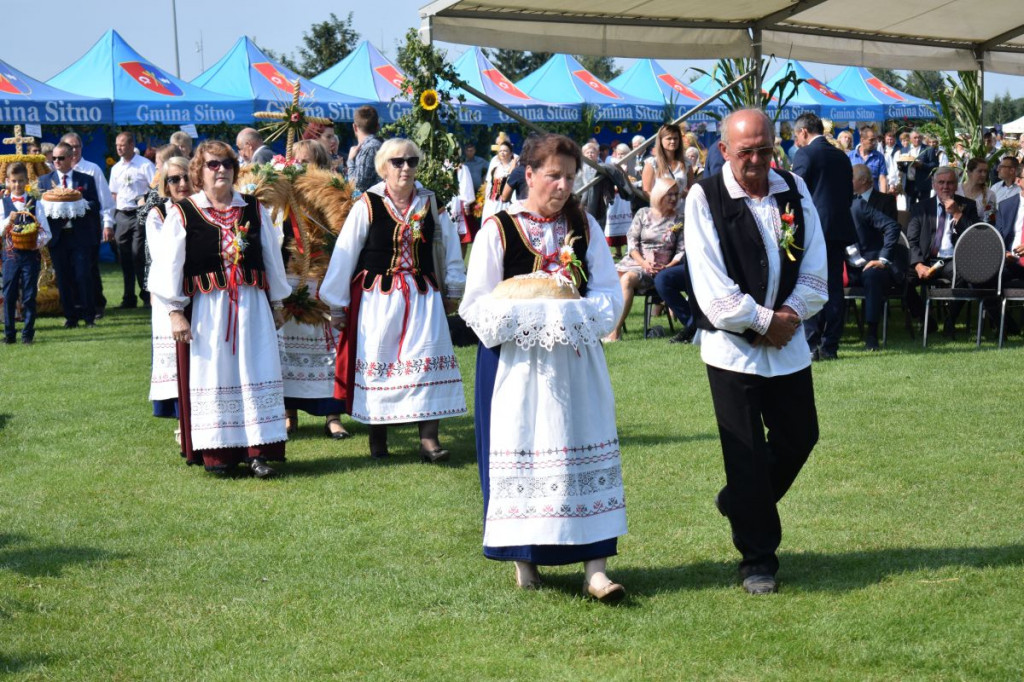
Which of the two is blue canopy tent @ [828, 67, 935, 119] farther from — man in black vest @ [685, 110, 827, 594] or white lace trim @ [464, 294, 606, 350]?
white lace trim @ [464, 294, 606, 350]

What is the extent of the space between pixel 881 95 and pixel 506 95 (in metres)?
12.2

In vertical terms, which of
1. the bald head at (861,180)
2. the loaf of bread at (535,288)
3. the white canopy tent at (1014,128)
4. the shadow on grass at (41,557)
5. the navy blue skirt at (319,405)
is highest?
the white canopy tent at (1014,128)

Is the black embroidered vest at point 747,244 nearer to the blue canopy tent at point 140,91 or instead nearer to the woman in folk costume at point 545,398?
the woman in folk costume at point 545,398

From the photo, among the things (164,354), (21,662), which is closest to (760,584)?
(21,662)

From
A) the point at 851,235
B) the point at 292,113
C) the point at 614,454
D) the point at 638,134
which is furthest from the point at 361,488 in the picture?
the point at 638,134

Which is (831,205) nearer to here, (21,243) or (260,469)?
(260,469)

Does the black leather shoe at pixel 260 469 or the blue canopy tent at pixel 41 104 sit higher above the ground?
the blue canopy tent at pixel 41 104

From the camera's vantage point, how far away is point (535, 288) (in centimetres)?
504

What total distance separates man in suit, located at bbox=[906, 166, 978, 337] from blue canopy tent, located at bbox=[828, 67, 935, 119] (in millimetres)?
21396

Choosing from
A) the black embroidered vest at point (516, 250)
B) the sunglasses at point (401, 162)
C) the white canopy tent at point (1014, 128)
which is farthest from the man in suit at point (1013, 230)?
the white canopy tent at point (1014, 128)

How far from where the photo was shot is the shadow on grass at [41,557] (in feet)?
19.0

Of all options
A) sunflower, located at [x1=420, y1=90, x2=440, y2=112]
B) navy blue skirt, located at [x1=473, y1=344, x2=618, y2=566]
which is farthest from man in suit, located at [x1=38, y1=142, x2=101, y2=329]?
navy blue skirt, located at [x1=473, y1=344, x2=618, y2=566]

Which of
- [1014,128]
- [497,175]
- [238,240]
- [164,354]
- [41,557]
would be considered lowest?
[41,557]

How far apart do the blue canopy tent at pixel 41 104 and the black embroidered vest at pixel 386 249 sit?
15749mm
